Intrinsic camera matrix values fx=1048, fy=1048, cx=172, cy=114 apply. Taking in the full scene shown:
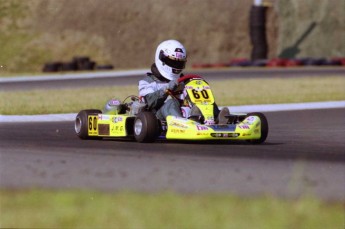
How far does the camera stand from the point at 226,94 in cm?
Result: 2589

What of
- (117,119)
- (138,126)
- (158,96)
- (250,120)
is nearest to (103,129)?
(117,119)

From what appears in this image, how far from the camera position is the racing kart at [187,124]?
1273cm

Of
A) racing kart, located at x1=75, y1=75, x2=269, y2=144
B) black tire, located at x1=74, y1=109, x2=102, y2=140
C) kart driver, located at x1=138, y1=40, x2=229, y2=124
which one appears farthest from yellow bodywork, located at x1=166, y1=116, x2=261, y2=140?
black tire, located at x1=74, y1=109, x2=102, y2=140

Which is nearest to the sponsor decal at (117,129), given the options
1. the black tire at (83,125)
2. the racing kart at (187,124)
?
the racing kart at (187,124)

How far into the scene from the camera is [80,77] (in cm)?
3681

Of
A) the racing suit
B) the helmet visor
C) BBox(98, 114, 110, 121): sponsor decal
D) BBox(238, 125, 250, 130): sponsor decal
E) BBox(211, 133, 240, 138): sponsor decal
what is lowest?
BBox(98, 114, 110, 121): sponsor decal

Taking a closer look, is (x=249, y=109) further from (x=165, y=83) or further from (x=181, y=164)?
(x=181, y=164)

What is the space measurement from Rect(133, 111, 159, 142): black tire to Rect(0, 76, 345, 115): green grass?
6499 millimetres

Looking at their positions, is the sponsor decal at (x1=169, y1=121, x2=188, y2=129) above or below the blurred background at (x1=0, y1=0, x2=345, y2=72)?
above

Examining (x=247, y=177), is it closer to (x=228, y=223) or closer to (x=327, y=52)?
(x=228, y=223)

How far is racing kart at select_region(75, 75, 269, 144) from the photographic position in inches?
501

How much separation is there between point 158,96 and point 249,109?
748 cm

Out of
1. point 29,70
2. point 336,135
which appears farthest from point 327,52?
point 336,135

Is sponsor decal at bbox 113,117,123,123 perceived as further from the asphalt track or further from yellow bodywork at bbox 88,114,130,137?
the asphalt track
